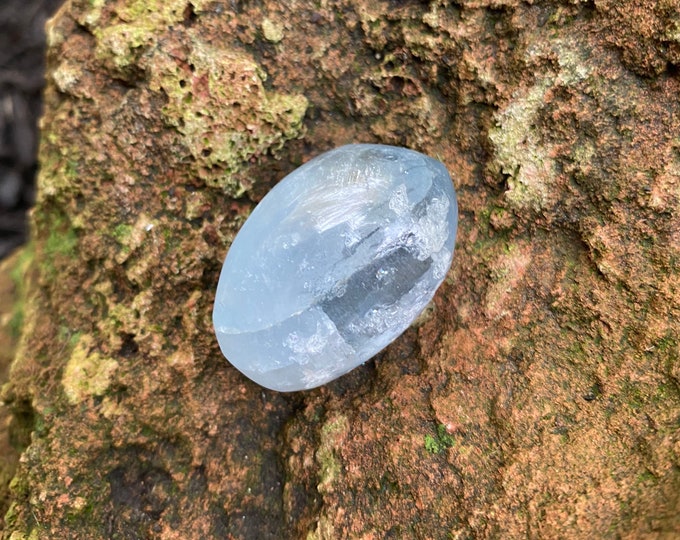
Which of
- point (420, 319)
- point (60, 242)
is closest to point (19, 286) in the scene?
point (60, 242)

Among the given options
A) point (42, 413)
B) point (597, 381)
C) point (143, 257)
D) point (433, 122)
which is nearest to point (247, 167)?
point (143, 257)

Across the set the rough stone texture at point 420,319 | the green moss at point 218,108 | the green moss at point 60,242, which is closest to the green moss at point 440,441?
the rough stone texture at point 420,319

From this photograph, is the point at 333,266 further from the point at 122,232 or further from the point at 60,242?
the point at 60,242

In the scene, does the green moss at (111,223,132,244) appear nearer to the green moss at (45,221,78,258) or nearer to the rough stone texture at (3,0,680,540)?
the rough stone texture at (3,0,680,540)

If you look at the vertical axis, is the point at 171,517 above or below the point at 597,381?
below

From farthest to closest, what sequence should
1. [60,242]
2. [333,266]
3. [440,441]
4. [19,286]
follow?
[19,286] → [60,242] → [440,441] → [333,266]

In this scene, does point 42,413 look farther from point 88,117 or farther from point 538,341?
point 538,341

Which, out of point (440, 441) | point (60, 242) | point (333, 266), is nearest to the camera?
point (333, 266)
